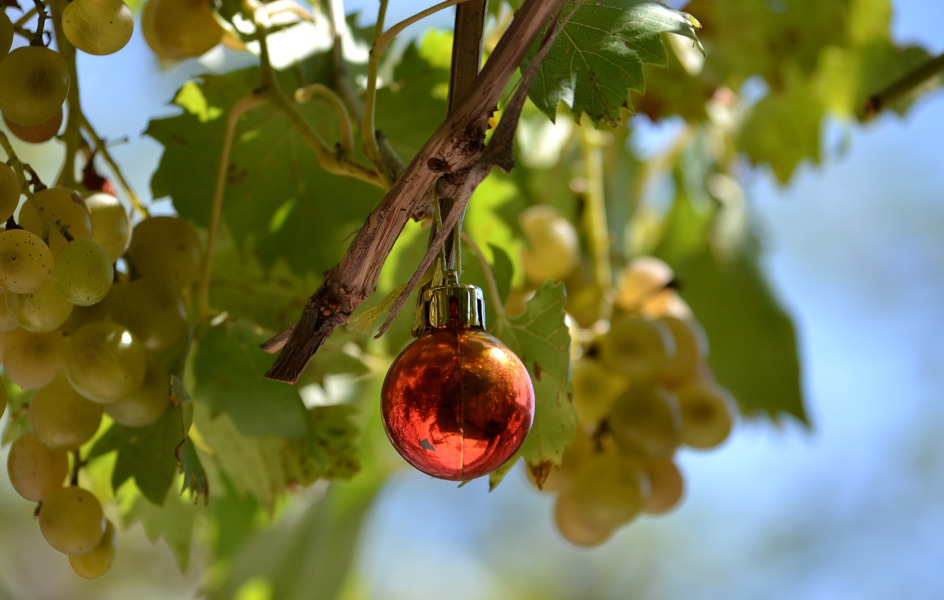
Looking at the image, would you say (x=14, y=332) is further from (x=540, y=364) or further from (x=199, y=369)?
(x=540, y=364)

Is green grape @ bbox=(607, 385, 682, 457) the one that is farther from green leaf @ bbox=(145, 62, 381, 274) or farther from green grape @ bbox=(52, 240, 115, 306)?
green grape @ bbox=(52, 240, 115, 306)

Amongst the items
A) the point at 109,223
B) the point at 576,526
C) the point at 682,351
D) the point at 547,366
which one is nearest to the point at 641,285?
the point at 682,351

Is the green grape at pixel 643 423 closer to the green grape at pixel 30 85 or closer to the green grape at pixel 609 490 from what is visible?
the green grape at pixel 609 490

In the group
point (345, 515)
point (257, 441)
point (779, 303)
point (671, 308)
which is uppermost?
point (257, 441)

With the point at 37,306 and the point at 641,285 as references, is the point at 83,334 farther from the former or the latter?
the point at 641,285

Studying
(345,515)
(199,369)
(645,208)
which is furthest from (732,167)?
(199,369)

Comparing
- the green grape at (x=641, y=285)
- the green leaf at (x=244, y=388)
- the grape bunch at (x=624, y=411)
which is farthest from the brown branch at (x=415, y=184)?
the green grape at (x=641, y=285)
